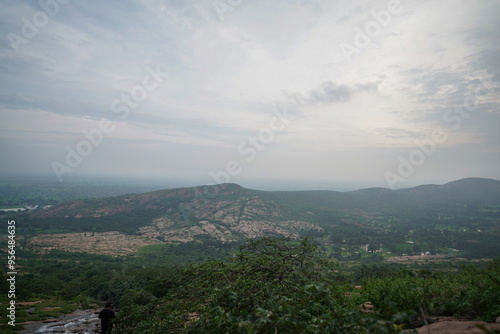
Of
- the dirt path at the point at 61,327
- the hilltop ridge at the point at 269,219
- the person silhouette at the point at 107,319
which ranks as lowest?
the hilltop ridge at the point at 269,219

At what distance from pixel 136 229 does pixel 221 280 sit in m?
87.0

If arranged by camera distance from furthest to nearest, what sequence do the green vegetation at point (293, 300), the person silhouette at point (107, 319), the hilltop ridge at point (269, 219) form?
1. the hilltop ridge at point (269, 219)
2. the person silhouette at point (107, 319)
3. the green vegetation at point (293, 300)

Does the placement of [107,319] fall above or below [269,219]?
above

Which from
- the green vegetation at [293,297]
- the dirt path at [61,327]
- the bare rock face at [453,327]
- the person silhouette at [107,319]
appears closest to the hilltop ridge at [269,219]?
the dirt path at [61,327]

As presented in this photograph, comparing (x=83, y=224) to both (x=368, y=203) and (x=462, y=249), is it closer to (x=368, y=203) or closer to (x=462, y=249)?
(x=462, y=249)

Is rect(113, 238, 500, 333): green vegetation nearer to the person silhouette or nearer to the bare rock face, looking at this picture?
the bare rock face

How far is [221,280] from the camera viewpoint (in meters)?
6.91

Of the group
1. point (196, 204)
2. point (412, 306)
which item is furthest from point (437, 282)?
point (196, 204)

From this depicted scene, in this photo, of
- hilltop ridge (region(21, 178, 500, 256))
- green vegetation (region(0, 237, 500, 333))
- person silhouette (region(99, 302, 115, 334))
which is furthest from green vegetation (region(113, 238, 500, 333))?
hilltop ridge (region(21, 178, 500, 256))

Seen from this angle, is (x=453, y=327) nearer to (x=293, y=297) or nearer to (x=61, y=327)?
(x=293, y=297)

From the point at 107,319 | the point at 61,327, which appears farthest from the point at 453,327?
the point at 61,327

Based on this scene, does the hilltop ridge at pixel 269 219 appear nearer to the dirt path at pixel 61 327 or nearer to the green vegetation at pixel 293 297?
the dirt path at pixel 61 327

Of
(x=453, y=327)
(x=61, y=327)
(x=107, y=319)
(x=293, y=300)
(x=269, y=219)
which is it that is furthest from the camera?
(x=269, y=219)

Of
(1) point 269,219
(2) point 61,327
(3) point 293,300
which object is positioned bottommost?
(1) point 269,219
